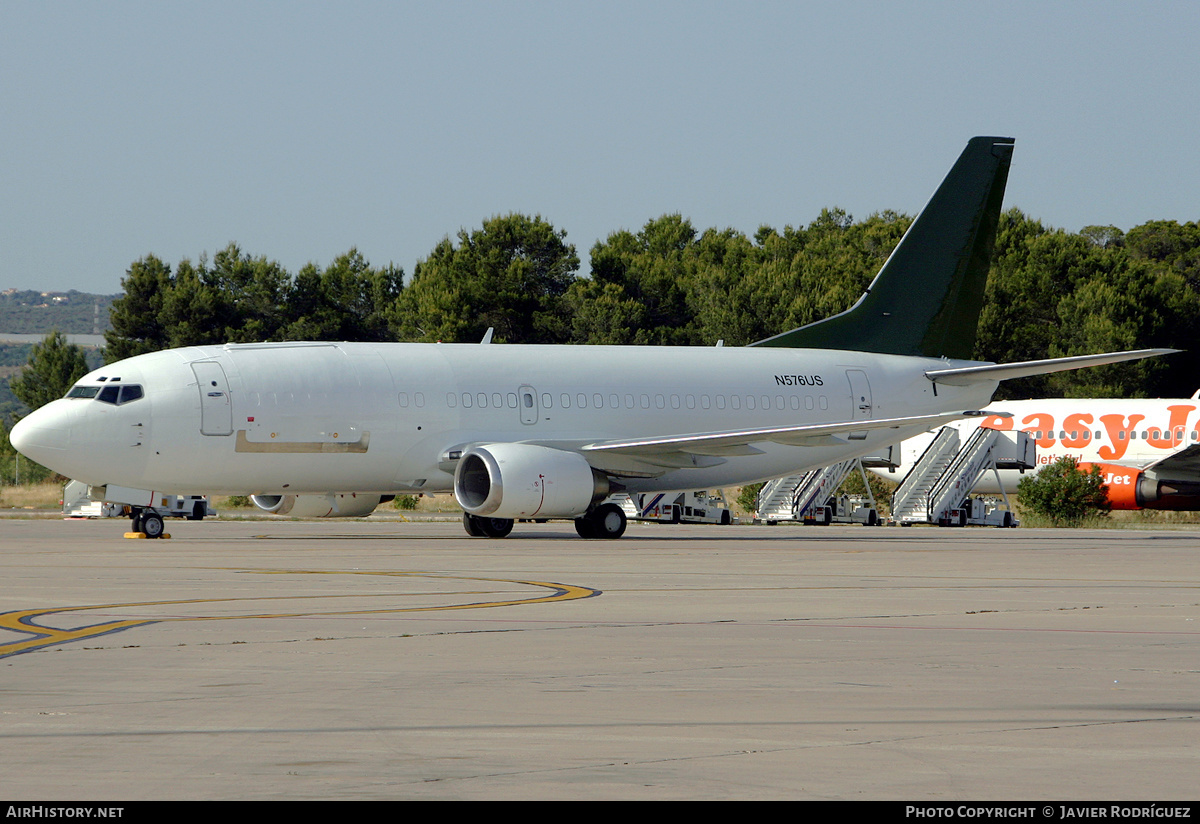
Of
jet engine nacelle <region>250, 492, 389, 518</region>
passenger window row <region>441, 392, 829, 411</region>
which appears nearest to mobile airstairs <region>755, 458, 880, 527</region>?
passenger window row <region>441, 392, 829, 411</region>

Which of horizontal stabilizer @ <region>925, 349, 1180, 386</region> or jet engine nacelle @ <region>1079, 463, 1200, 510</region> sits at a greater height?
horizontal stabilizer @ <region>925, 349, 1180, 386</region>

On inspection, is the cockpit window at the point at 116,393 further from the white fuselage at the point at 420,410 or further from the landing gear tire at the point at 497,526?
the landing gear tire at the point at 497,526

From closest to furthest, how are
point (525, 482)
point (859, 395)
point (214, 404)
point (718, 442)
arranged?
point (214, 404), point (525, 482), point (718, 442), point (859, 395)

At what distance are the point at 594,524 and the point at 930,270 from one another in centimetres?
1143

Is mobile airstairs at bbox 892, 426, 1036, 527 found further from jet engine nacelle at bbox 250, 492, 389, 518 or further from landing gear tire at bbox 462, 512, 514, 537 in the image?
jet engine nacelle at bbox 250, 492, 389, 518

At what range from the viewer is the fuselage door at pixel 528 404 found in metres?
31.5

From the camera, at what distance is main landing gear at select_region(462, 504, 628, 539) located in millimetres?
31281

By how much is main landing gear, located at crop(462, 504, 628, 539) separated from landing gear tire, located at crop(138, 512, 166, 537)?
19.1 feet

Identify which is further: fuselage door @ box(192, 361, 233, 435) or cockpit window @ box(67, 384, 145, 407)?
fuselage door @ box(192, 361, 233, 435)

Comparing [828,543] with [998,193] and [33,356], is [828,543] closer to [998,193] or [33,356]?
[998,193]

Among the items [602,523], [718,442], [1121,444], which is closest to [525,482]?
[602,523]

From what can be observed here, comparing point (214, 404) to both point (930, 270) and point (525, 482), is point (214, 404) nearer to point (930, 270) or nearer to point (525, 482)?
point (525, 482)

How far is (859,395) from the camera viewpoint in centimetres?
3597

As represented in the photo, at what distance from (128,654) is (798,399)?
83.7 feet
